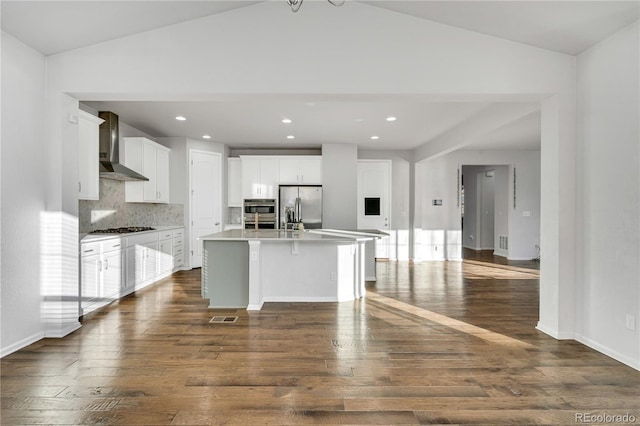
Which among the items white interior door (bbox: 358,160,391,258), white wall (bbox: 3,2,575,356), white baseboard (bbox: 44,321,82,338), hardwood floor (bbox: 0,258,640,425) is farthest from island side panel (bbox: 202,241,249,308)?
white interior door (bbox: 358,160,391,258)

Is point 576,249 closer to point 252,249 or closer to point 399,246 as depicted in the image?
point 252,249

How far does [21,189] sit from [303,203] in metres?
4.97

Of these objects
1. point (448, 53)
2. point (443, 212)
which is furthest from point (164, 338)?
point (443, 212)

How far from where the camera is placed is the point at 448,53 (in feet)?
10.4

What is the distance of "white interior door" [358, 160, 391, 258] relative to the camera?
26.7 feet

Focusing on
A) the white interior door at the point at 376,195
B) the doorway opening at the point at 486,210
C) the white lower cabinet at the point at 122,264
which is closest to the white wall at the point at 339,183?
the white interior door at the point at 376,195

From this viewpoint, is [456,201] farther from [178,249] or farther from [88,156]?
[88,156]

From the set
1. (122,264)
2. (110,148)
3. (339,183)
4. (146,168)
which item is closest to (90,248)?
(122,264)

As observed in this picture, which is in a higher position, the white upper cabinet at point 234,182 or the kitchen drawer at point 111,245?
the white upper cabinet at point 234,182

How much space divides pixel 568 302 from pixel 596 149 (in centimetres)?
144

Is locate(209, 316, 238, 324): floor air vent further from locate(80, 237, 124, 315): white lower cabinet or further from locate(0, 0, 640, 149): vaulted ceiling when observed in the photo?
locate(0, 0, 640, 149): vaulted ceiling

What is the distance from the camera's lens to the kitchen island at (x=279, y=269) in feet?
13.5

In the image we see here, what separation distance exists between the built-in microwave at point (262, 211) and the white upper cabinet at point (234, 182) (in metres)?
0.29

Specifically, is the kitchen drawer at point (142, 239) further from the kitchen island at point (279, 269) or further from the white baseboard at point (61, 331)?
the white baseboard at point (61, 331)
